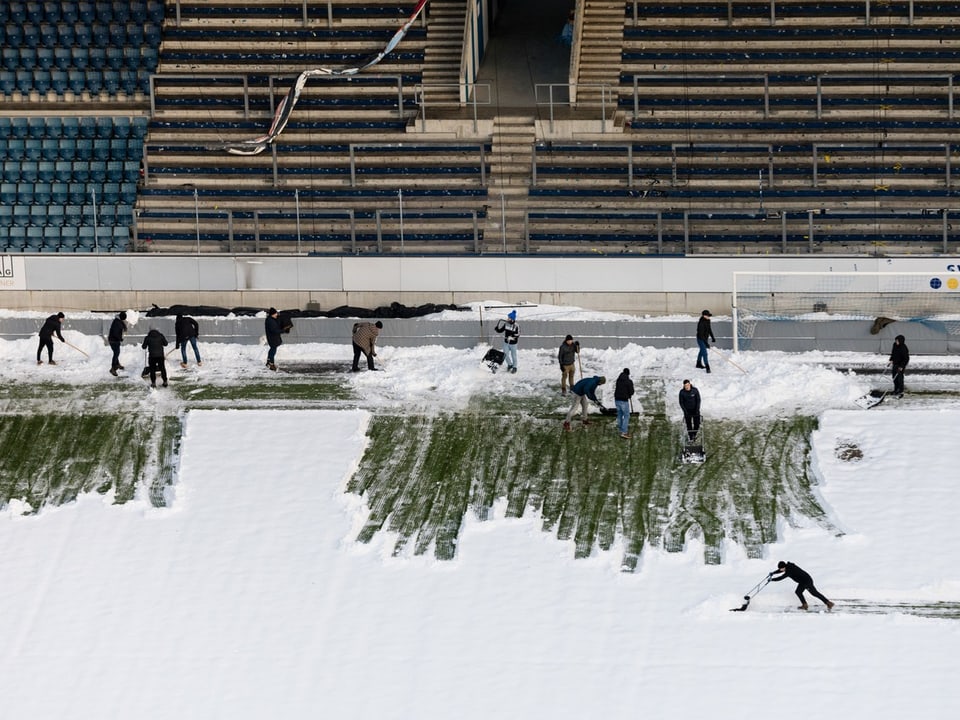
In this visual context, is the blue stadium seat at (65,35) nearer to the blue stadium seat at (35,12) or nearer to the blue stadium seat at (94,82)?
the blue stadium seat at (35,12)

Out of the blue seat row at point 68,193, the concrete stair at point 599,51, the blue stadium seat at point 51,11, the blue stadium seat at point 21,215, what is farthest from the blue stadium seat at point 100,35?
the concrete stair at point 599,51

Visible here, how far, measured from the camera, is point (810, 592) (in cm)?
2677

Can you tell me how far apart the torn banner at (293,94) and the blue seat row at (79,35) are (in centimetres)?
438

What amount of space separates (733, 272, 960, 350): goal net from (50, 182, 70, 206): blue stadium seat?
15.9 metres

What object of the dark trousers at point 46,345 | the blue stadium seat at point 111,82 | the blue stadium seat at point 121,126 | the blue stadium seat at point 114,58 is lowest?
the dark trousers at point 46,345

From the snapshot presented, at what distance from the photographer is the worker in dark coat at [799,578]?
86.8ft

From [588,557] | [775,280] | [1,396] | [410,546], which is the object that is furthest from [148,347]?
[775,280]

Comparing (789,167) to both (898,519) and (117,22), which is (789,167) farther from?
(117,22)

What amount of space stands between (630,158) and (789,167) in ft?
12.0

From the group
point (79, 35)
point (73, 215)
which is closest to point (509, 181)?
point (73, 215)

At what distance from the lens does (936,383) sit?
33.4 m

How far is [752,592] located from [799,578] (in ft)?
3.34

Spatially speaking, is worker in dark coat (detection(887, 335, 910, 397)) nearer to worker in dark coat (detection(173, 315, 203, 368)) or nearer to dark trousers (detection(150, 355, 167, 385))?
worker in dark coat (detection(173, 315, 203, 368))

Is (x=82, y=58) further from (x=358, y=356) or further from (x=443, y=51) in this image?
(x=358, y=356)
